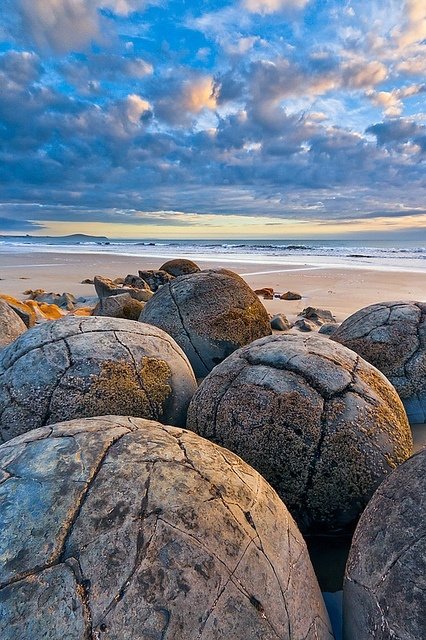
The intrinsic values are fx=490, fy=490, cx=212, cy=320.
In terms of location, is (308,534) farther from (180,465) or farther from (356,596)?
(180,465)

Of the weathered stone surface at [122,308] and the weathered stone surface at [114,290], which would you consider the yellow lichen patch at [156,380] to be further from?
the weathered stone surface at [114,290]

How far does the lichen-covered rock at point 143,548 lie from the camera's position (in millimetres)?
1578

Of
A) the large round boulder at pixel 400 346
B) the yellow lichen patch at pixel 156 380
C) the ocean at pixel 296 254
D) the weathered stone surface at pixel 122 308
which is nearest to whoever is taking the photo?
the yellow lichen patch at pixel 156 380

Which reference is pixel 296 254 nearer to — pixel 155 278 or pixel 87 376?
pixel 155 278

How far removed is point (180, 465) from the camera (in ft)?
6.61

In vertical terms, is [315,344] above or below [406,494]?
above

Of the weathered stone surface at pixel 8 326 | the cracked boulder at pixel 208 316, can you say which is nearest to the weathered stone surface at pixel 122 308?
the weathered stone surface at pixel 8 326

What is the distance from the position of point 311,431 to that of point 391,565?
100 cm

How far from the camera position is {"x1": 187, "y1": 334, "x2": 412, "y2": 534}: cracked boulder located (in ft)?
9.29

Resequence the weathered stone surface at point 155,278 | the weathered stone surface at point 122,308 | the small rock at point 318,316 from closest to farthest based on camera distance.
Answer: the weathered stone surface at point 122,308 → the small rock at point 318,316 → the weathered stone surface at point 155,278

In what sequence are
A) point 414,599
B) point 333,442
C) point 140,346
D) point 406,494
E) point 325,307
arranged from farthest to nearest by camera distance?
point 325,307 < point 140,346 < point 333,442 < point 406,494 < point 414,599

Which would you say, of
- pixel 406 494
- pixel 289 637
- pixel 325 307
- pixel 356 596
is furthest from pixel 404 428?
pixel 325 307

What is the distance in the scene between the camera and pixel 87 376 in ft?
10.7

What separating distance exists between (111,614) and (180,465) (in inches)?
23.4
